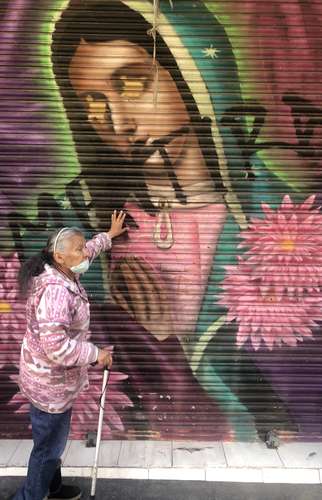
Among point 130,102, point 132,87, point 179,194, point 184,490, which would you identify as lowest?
point 184,490

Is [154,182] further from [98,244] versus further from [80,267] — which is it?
[80,267]

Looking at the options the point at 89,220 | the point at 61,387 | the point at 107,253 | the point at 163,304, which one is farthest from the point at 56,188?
the point at 61,387

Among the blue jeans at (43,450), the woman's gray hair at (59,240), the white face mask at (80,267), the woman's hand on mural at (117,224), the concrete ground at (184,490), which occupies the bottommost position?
the concrete ground at (184,490)

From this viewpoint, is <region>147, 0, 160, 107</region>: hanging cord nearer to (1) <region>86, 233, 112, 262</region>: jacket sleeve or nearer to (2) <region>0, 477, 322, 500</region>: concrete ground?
(1) <region>86, 233, 112, 262</region>: jacket sleeve

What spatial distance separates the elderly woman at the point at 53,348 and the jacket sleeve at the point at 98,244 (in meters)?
0.39

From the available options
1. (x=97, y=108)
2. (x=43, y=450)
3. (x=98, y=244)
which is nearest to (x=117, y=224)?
(x=98, y=244)

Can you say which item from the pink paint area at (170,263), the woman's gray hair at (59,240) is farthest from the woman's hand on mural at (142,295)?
the woman's gray hair at (59,240)

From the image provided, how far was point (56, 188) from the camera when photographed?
3.85 meters

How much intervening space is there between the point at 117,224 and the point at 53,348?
4.51 ft

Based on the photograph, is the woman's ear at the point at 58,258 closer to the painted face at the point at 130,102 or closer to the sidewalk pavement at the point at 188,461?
the painted face at the point at 130,102

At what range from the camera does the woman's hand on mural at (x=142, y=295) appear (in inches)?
156

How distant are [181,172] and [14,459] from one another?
2715 millimetres

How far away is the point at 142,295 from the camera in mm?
3977

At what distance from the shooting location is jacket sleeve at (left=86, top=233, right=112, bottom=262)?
3.51m
